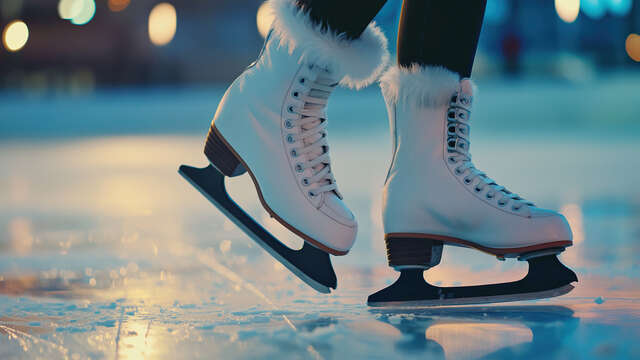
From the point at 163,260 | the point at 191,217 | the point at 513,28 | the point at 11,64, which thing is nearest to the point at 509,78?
the point at 513,28

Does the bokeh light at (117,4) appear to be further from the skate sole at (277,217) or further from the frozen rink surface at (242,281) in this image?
the skate sole at (277,217)

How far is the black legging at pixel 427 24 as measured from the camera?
0.98 metres

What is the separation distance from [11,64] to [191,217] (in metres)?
7.10

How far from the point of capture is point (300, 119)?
3.33ft

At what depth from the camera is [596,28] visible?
8844 millimetres

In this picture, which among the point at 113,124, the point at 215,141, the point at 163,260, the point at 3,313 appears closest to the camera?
the point at 3,313

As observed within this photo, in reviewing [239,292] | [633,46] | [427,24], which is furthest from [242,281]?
[633,46]

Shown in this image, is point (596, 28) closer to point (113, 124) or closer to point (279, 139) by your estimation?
point (113, 124)

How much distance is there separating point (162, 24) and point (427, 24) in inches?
328

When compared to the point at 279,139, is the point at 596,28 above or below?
above

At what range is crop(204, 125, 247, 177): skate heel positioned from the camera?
1.06 m

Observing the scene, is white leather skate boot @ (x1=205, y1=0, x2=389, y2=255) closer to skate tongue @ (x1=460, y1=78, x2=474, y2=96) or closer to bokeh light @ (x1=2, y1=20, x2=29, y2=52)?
skate tongue @ (x1=460, y1=78, x2=474, y2=96)

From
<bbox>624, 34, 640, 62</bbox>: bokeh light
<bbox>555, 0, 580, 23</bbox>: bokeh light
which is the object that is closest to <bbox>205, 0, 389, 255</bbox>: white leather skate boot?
<bbox>555, 0, 580, 23</bbox>: bokeh light

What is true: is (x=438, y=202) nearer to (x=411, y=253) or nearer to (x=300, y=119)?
(x=411, y=253)
